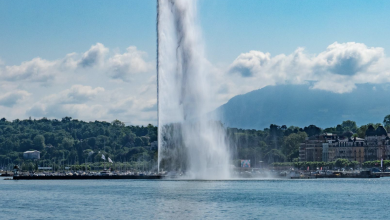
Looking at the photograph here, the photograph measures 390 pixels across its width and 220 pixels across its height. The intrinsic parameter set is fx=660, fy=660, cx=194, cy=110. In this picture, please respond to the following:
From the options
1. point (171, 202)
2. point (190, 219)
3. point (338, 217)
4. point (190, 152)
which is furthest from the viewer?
point (190, 152)

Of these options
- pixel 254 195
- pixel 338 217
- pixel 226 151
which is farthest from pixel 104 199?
pixel 226 151

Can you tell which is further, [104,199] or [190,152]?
[190,152]

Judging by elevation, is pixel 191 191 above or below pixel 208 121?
below

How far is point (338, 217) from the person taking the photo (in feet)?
167

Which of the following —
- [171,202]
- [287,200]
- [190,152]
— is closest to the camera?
[171,202]

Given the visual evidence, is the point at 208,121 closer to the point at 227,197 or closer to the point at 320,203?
the point at 227,197

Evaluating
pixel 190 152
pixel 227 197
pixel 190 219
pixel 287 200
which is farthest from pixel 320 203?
A: pixel 190 152

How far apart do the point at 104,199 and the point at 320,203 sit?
22.1 metres

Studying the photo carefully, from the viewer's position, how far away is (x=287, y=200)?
66875mm

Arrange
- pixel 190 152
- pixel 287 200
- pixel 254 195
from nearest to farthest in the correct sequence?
1. pixel 287 200
2. pixel 254 195
3. pixel 190 152

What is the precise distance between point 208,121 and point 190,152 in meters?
5.25

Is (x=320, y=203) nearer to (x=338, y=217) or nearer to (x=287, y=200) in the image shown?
(x=287, y=200)

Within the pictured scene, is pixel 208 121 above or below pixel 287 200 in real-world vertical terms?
above

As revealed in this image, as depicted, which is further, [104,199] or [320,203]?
[104,199]
